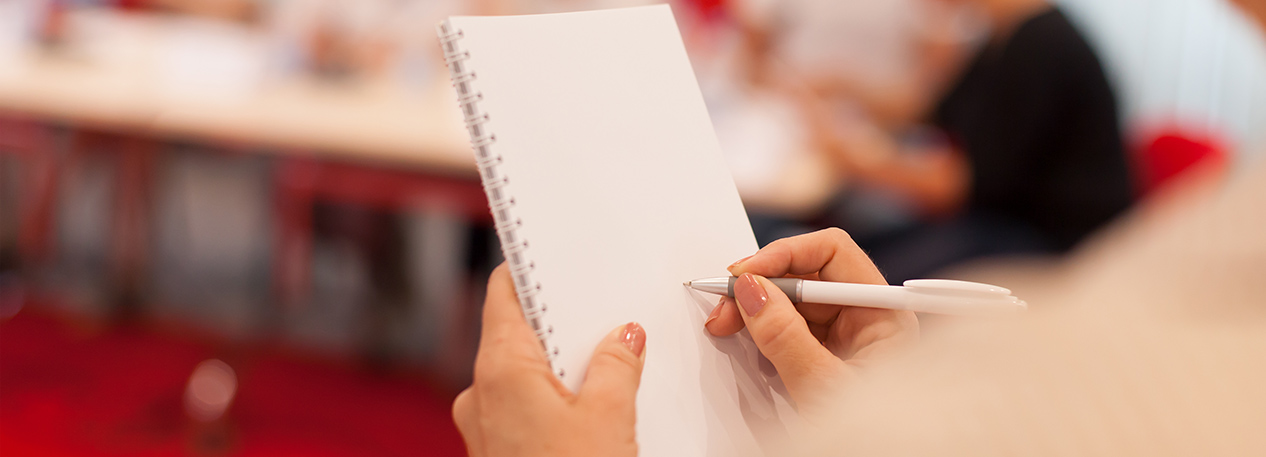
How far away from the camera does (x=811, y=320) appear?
623mm

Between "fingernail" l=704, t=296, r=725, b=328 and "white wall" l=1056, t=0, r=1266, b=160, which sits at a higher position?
"white wall" l=1056, t=0, r=1266, b=160

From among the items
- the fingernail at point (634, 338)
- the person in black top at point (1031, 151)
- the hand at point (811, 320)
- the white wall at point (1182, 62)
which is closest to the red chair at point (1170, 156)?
the person in black top at point (1031, 151)

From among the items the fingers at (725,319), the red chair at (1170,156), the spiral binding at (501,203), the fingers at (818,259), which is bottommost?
the red chair at (1170,156)

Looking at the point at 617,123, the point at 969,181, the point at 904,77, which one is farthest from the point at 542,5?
the point at 617,123

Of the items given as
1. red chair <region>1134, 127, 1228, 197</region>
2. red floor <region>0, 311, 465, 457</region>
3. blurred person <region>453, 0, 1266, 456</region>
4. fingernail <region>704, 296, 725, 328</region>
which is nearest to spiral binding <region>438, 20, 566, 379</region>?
fingernail <region>704, 296, 725, 328</region>

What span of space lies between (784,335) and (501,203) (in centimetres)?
20

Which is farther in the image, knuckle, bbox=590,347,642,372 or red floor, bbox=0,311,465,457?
red floor, bbox=0,311,465,457

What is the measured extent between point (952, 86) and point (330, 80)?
5.29 feet

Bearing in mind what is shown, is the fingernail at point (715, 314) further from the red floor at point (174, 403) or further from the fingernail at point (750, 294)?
the red floor at point (174, 403)

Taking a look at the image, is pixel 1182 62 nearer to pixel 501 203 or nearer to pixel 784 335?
pixel 784 335

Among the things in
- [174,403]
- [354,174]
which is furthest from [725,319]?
[174,403]

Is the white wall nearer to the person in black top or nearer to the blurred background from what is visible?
the blurred background

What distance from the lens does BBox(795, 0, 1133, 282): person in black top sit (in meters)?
1.53

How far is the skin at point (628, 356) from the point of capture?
0.48 m
